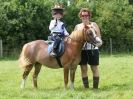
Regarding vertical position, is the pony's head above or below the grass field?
above

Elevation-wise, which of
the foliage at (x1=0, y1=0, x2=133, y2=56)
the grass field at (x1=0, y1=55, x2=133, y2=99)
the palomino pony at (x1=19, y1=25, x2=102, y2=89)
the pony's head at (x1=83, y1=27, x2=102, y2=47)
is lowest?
the foliage at (x1=0, y1=0, x2=133, y2=56)

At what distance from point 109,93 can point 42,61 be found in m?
2.39

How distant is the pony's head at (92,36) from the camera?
10.4 metres

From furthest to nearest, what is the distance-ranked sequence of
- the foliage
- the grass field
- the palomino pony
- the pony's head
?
1. the foliage
2. the palomino pony
3. the pony's head
4. the grass field

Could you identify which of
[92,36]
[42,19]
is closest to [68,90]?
[92,36]

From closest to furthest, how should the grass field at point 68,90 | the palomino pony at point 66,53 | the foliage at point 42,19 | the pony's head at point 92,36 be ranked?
the grass field at point 68,90 < the pony's head at point 92,36 < the palomino pony at point 66,53 < the foliage at point 42,19

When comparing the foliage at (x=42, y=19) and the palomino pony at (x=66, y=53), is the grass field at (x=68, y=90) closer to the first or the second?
the palomino pony at (x=66, y=53)

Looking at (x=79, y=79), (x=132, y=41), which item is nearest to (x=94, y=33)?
(x=79, y=79)

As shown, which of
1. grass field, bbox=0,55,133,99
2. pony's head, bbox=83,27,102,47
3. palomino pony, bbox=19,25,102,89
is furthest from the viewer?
palomino pony, bbox=19,25,102,89

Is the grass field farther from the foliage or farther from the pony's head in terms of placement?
the foliage

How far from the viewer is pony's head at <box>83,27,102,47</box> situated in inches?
408

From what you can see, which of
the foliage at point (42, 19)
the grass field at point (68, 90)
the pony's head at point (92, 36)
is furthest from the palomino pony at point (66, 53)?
the foliage at point (42, 19)

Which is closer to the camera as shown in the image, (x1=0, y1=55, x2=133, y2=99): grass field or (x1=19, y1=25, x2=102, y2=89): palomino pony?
(x1=0, y1=55, x2=133, y2=99): grass field

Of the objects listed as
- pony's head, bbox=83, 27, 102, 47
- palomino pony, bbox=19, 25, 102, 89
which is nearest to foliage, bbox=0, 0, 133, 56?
palomino pony, bbox=19, 25, 102, 89
